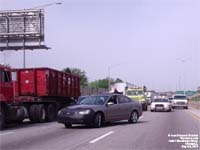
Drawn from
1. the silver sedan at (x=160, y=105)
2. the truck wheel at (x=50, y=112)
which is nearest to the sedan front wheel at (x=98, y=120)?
the truck wheel at (x=50, y=112)

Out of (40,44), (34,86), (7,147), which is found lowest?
(7,147)

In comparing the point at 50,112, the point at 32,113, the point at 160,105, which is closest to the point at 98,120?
the point at 32,113

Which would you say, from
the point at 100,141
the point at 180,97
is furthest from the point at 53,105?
the point at 180,97

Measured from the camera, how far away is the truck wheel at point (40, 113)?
26.2 meters

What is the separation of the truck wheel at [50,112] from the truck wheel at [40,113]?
0.45 m

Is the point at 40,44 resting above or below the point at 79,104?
above

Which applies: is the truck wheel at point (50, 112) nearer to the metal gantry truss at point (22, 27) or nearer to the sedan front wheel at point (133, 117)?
the sedan front wheel at point (133, 117)

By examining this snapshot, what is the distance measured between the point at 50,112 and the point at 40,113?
6.22 feet

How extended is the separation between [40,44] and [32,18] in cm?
207

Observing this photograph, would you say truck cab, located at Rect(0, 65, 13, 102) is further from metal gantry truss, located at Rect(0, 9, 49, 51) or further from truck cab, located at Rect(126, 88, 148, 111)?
truck cab, located at Rect(126, 88, 148, 111)

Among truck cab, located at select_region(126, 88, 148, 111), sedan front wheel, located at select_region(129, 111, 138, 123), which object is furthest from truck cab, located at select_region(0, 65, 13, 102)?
truck cab, located at select_region(126, 88, 148, 111)

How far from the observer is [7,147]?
556 inches

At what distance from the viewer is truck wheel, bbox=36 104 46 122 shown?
26.2m

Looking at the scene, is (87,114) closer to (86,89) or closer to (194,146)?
(194,146)
